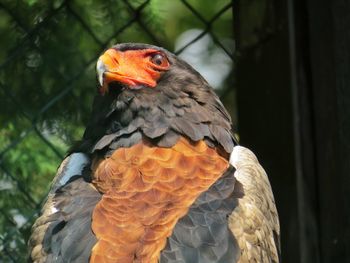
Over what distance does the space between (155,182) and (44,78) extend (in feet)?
2.87

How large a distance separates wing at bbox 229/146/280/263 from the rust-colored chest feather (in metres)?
0.07

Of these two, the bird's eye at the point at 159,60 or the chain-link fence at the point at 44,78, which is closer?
the bird's eye at the point at 159,60

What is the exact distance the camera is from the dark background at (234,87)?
145 inches

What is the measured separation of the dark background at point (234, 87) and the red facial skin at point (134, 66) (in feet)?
1.25

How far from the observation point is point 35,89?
4.09 m

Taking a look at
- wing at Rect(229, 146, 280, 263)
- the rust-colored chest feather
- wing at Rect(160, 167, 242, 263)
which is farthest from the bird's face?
wing at Rect(160, 167, 242, 263)

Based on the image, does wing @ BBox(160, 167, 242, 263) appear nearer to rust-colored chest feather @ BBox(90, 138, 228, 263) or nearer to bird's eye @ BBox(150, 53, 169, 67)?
rust-colored chest feather @ BBox(90, 138, 228, 263)

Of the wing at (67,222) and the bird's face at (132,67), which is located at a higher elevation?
the bird's face at (132,67)

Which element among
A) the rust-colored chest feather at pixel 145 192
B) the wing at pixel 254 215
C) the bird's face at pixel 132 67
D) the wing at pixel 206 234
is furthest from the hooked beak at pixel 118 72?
the wing at pixel 206 234

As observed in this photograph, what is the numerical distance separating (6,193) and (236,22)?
0.99 m

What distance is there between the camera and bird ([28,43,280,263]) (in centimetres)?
312

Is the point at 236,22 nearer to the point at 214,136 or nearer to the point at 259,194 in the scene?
the point at 214,136

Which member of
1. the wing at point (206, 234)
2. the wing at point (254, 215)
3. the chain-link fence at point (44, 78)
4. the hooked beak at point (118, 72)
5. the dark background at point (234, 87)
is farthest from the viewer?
the chain-link fence at point (44, 78)

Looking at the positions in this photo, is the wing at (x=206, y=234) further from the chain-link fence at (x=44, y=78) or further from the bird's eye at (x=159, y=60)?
the chain-link fence at (x=44, y=78)
